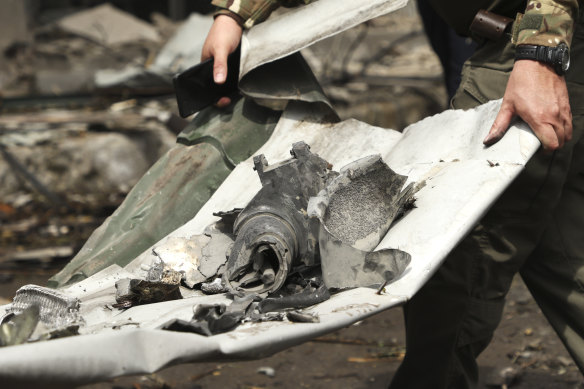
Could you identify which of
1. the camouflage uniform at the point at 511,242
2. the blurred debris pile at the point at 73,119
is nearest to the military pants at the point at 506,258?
the camouflage uniform at the point at 511,242

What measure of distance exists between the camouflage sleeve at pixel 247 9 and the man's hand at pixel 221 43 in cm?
2

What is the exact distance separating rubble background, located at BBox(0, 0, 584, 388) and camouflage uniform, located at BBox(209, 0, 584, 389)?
769mm

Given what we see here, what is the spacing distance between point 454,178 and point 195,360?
81cm

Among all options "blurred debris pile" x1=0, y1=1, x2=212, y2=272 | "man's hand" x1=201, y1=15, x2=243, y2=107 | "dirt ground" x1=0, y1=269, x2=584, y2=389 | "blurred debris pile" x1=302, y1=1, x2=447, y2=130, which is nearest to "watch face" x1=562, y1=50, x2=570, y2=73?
"man's hand" x1=201, y1=15, x2=243, y2=107

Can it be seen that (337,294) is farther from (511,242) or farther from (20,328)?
(511,242)

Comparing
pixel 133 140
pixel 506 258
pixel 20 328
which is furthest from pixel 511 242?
pixel 133 140

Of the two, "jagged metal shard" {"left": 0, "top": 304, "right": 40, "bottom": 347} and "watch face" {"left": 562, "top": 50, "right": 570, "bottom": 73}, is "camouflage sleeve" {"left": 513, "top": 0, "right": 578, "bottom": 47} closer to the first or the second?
"watch face" {"left": 562, "top": 50, "right": 570, "bottom": 73}

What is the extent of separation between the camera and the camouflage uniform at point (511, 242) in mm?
1955

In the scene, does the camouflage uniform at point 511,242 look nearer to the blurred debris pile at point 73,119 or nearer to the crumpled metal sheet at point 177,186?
the crumpled metal sheet at point 177,186

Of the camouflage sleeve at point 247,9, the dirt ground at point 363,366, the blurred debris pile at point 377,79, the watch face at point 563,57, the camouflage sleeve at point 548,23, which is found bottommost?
the dirt ground at point 363,366

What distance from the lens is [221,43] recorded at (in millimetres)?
2285

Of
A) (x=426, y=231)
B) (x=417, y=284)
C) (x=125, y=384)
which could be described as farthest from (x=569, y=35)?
(x=125, y=384)

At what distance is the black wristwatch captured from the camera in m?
1.75

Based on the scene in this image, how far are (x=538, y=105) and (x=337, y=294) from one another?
0.66 metres
